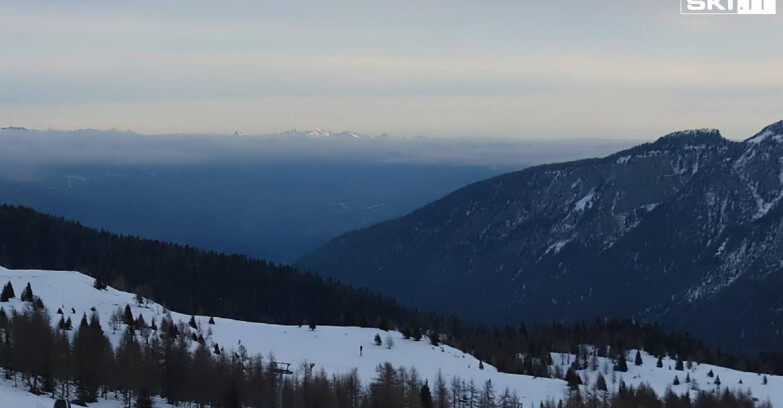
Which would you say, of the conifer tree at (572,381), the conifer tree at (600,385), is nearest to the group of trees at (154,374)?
the conifer tree at (572,381)

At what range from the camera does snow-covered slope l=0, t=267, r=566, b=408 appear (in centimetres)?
15350

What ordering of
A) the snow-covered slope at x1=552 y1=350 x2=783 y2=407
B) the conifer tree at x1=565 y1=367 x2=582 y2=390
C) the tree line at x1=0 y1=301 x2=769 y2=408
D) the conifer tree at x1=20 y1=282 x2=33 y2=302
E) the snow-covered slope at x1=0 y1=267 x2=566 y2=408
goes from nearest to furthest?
the tree line at x1=0 y1=301 x2=769 y2=408 < the conifer tree at x1=20 y1=282 x2=33 y2=302 < the snow-covered slope at x1=0 y1=267 x2=566 y2=408 < the conifer tree at x1=565 y1=367 x2=582 y2=390 < the snow-covered slope at x1=552 y1=350 x2=783 y2=407

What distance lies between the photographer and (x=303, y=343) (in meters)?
169

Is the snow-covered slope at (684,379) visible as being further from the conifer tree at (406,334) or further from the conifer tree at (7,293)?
the conifer tree at (7,293)

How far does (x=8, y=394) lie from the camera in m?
96.0

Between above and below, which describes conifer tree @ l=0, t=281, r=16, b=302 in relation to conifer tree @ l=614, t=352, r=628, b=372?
above

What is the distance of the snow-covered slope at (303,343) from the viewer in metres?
154

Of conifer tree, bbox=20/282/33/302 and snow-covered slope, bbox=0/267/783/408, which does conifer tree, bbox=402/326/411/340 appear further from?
conifer tree, bbox=20/282/33/302

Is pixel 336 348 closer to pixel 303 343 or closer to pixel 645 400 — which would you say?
pixel 303 343

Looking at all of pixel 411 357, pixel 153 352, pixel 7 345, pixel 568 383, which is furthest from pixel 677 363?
pixel 7 345

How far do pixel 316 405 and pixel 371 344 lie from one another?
51.7 meters

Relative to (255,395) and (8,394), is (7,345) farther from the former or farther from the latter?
(255,395)

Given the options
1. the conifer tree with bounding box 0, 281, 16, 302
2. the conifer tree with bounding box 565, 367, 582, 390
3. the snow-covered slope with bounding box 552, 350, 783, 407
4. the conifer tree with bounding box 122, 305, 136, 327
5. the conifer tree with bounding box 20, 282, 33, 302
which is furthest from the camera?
the snow-covered slope with bounding box 552, 350, 783, 407

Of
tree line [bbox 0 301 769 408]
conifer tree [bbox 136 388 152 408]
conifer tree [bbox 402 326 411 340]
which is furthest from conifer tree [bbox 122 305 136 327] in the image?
conifer tree [bbox 402 326 411 340]
